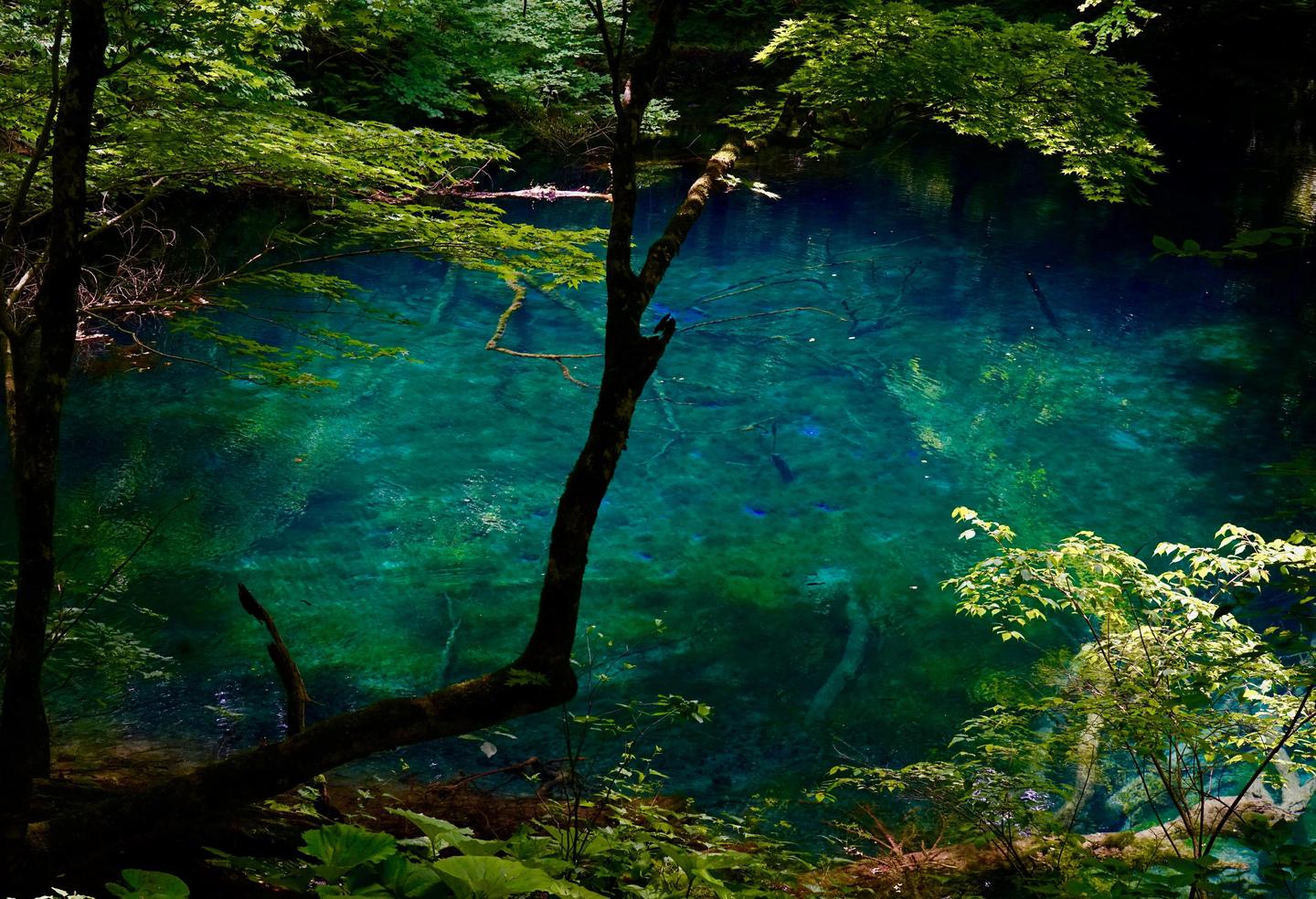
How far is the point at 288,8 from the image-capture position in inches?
158

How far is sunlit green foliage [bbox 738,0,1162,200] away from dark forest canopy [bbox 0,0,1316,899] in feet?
0.07

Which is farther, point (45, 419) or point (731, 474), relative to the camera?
point (731, 474)

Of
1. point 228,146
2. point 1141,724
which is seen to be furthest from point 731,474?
point 228,146

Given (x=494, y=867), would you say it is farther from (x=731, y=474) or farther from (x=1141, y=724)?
(x=731, y=474)

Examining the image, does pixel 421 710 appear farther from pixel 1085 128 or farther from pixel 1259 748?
pixel 1085 128

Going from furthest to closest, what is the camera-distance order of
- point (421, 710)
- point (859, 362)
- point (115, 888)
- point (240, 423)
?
point (859, 362)
point (240, 423)
point (421, 710)
point (115, 888)

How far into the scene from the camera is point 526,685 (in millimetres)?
2361

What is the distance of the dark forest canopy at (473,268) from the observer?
2252mm

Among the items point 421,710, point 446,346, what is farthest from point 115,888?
point 446,346

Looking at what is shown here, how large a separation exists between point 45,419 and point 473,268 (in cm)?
345

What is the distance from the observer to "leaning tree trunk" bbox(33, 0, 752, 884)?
216 centimetres

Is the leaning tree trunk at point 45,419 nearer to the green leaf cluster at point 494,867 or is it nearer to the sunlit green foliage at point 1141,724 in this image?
the green leaf cluster at point 494,867

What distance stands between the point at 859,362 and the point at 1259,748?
7424 millimetres

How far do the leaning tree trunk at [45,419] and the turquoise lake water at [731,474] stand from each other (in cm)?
249
